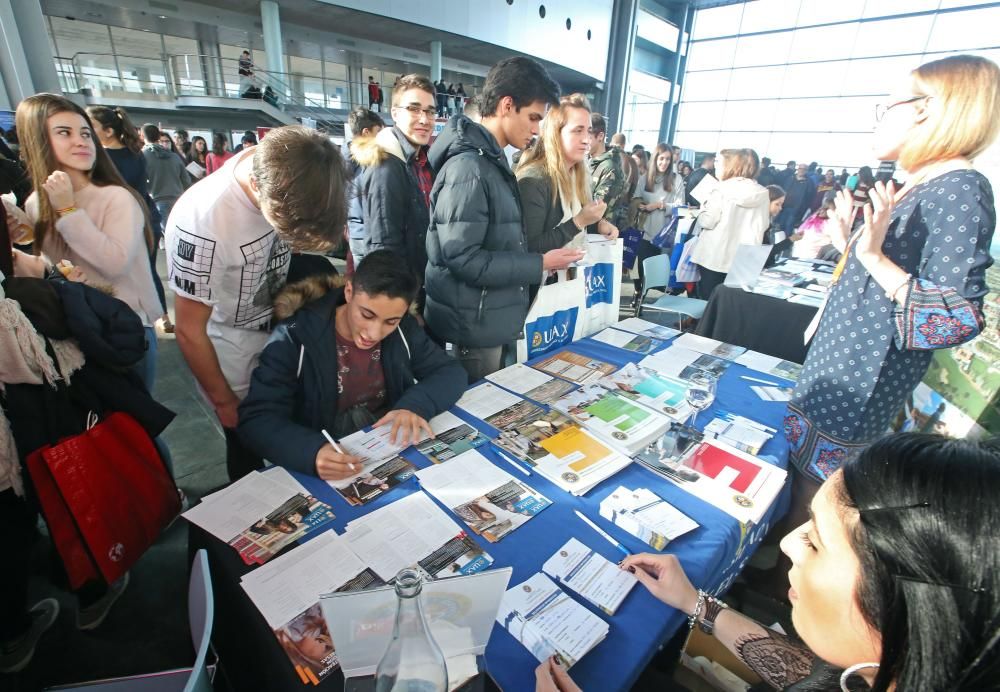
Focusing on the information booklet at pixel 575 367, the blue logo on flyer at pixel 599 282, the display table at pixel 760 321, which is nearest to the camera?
the information booklet at pixel 575 367

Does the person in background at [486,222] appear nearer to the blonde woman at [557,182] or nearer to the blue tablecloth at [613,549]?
the blonde woman at [557,182]

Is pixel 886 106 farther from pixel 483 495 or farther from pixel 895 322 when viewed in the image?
pixel 483 495

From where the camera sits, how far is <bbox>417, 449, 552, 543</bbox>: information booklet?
1108 millimetres

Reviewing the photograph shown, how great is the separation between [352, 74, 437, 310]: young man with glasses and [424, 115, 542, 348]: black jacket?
360 mm

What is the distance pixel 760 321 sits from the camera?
3.02 m

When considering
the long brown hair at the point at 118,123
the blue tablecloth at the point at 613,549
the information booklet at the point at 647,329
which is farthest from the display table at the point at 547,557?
the long brown hair at the point at 118,123

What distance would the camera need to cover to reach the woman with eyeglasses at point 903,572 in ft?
1.60

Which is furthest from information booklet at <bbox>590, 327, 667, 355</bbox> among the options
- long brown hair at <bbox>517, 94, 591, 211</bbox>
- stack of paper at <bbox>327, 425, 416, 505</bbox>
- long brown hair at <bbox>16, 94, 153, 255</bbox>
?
long brown hair at <bbox>16, 94, 153, 255</bbox>

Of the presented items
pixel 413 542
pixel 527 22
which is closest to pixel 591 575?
pixel 413 542

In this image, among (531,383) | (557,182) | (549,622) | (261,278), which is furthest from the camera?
(557,182)

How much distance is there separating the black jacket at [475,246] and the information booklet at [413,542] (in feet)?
3.00

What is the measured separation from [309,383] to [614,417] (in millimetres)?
1010

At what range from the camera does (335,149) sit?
125 cm

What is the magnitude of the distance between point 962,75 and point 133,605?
2.96 meters
